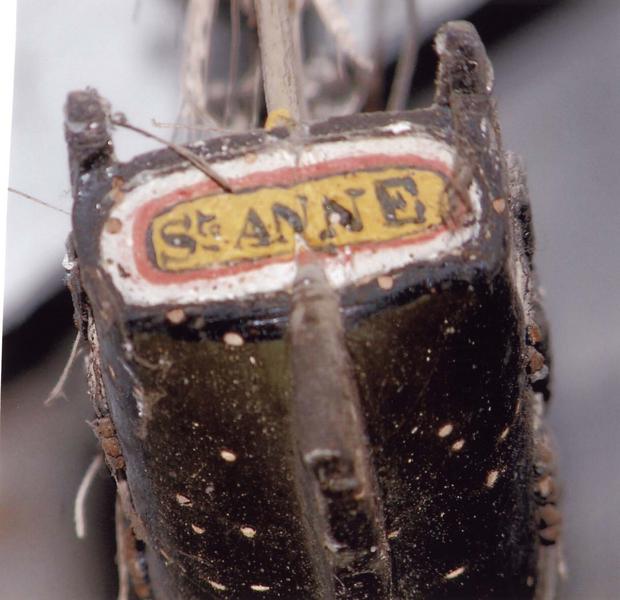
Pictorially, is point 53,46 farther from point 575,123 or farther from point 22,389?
point 575,123

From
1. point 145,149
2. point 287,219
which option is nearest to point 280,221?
point 287,219

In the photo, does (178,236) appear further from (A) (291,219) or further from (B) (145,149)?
(B) (145,149)

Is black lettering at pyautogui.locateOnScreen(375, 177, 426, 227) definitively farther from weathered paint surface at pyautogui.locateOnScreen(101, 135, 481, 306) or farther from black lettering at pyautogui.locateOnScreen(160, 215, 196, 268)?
black lettering at pyautogui.locateOnScreen(160, 215, 196, 268)

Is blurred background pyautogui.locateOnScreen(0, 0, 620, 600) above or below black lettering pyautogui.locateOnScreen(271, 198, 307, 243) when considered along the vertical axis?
below

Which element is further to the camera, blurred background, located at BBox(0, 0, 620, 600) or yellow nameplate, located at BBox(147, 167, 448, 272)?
blurred background, located at BBox(0, 0, 620, 600)

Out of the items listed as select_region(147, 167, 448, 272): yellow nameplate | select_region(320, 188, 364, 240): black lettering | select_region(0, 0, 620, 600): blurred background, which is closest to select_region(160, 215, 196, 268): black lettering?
select_region(147, 167, 448, 272): yellow nameplate
